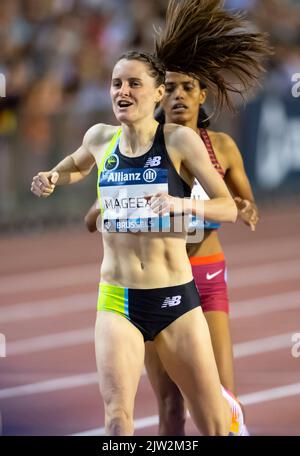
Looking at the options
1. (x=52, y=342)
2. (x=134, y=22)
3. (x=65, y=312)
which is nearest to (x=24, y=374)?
(x=52, y=342)

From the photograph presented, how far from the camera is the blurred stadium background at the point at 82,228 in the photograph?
25.0 ft

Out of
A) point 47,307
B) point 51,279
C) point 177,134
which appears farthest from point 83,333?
point 177,134

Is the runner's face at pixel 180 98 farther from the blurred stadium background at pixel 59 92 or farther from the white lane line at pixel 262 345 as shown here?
the blurred stadium background at pixel 59 92

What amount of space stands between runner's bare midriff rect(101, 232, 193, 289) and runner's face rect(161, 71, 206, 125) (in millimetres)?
1073

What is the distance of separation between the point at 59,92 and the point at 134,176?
33.6 ft

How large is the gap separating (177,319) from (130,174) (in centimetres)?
68

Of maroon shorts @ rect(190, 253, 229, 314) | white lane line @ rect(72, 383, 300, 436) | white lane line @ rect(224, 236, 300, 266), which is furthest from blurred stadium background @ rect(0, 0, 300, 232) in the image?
maroon shorts @ rect(190, 253, 229, 314)

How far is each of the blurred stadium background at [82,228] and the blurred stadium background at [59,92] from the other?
0.8 inches

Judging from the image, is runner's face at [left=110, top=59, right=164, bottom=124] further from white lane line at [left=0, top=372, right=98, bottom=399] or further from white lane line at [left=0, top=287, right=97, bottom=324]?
white lane line at [left=0, top=287, right=97, bottom=324]

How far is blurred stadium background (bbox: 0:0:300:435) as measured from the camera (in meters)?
7.61

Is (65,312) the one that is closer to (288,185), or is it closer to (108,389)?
(108,389)

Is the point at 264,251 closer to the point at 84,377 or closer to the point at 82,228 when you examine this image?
the point at 82,228

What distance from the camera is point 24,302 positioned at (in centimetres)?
1120

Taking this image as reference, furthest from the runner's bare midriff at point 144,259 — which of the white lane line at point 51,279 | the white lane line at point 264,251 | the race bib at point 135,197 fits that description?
the white lane line at point 264,251
